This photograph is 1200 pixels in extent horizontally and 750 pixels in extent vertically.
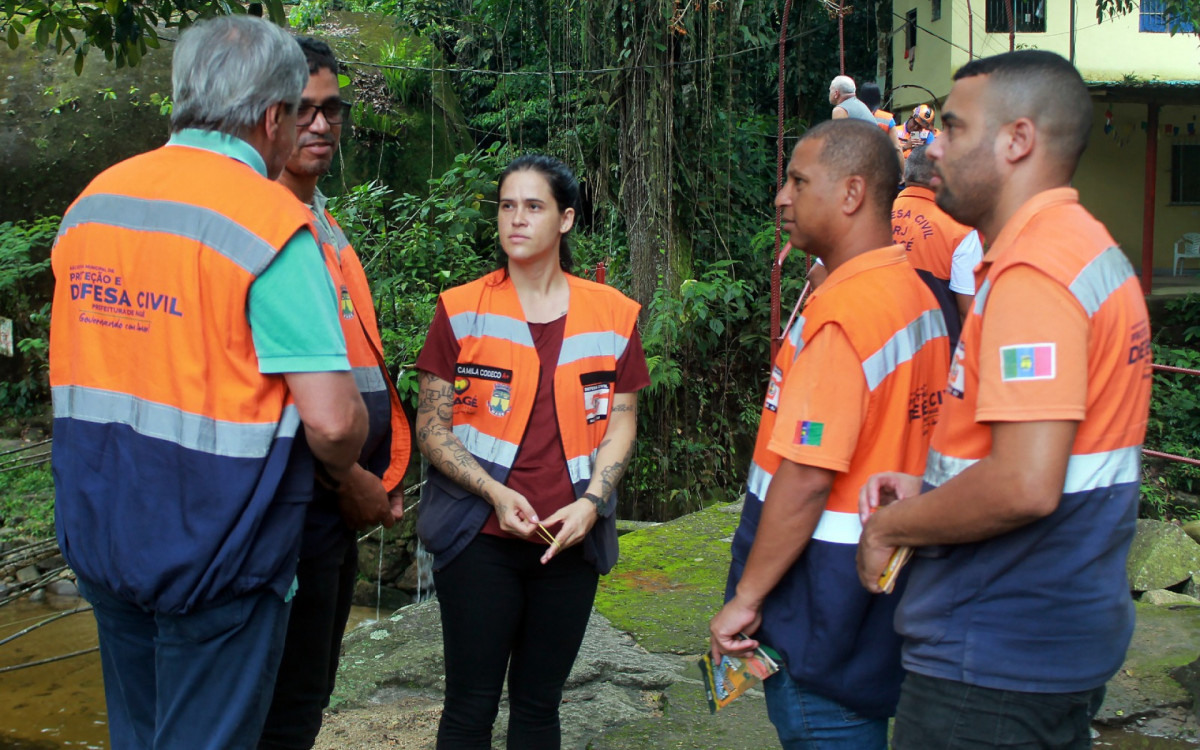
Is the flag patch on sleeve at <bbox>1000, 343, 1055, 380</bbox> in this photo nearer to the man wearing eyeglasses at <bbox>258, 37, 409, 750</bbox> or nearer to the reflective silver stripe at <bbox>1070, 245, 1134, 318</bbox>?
the reflective silver stripe at <bbox>1070, 245, 1134, 318</bbox>

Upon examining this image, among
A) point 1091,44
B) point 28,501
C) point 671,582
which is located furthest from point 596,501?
point 1091,44

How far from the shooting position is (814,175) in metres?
1.97

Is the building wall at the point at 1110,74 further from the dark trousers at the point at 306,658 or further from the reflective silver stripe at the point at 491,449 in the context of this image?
the dark trousers at the point at 306,658

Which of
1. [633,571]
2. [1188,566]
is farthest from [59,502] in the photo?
[1188,566]

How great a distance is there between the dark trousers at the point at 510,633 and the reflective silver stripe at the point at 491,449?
7.6 inches

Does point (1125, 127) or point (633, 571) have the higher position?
point (1125, 127)

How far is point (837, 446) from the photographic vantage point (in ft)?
5.91

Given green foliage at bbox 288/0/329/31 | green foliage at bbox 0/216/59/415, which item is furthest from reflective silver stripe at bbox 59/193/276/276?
green foliage at bbox 288/0/329/31

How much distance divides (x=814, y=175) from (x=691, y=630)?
97.0 inches

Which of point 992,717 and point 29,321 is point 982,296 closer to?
point 992,717

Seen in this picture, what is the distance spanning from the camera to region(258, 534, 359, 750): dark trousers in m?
2.29

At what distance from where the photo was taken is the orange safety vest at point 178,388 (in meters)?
1.69

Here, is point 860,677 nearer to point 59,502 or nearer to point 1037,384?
point 1037,384

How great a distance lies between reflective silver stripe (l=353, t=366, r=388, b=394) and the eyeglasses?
0.61m
